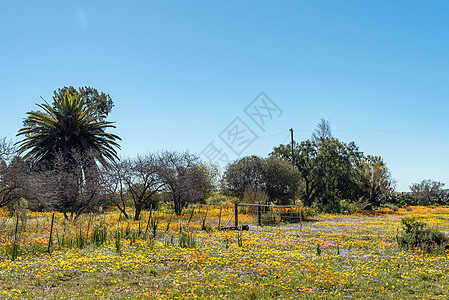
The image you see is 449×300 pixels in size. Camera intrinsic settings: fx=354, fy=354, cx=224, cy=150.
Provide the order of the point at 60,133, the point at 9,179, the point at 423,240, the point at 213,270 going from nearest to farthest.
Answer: the point at 213,270 < the point at 423,240 < the point at 9,179 < the point at 60,133

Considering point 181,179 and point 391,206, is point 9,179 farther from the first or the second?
point 391,206

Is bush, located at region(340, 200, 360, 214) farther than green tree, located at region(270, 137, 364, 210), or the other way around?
green tree, located at region(270, 137, 364, 210)

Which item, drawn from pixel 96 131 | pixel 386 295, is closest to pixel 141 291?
pixel 386 295

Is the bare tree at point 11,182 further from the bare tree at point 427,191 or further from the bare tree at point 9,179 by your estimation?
the bare tree at point 427,191

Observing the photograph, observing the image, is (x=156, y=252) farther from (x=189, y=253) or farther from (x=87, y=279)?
(x=87, y=279)

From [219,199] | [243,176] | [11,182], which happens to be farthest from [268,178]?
[11,182]

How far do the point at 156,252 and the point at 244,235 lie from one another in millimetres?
5634

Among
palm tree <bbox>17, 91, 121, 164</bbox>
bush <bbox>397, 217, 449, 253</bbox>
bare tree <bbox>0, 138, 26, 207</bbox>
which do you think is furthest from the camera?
palm tree <bbox>17, 91, 121, 164</bbox>

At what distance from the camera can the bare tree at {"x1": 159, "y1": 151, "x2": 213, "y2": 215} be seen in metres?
23.1

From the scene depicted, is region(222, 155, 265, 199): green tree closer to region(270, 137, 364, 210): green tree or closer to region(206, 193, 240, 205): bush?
region(206, 193, 240, 205): bush

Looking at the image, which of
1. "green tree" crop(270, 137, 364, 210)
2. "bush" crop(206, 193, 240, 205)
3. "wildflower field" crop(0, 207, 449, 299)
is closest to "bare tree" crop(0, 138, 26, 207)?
"wildflower field" crop(0, 207, 449, 299)

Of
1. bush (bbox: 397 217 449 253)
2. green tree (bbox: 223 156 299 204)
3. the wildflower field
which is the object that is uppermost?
green tree (bbox: 223 156 299 204)

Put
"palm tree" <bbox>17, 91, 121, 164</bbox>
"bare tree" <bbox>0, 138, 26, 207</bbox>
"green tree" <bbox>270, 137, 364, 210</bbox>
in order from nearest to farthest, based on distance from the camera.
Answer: "bare tree" <bbox>0, 138, 26, 207</bbox>
"palm tree" <bbox>17, 91, 121, 164</bbox>
"green tree" <bbox>270, 137, 364, 210</bbox>

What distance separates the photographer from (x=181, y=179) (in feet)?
77.5
